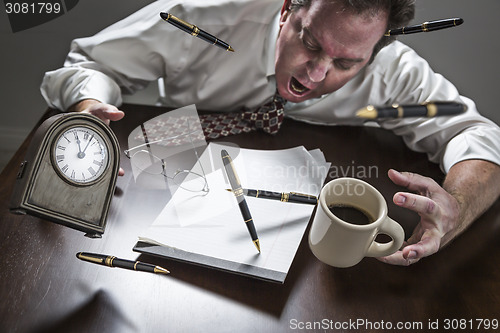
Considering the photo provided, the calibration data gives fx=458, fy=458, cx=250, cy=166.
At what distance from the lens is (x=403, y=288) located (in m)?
0.93

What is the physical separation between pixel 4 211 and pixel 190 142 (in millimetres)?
483

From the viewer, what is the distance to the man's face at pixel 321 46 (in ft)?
3.70

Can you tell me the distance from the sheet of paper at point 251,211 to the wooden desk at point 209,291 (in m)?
0.04

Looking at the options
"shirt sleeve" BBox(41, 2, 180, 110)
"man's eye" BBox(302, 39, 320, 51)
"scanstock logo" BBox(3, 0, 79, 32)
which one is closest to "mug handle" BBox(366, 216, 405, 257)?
"man's eye" BBox(302, 39, 320, 51)

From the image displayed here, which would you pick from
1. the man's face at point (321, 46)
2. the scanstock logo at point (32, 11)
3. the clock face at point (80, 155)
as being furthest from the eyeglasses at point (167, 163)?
the scanstock logo at point (32, 11)

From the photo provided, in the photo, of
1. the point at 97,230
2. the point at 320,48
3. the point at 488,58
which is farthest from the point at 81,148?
the point at 488,58

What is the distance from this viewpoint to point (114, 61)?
142cm

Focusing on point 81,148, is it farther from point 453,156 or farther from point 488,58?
point 488,58

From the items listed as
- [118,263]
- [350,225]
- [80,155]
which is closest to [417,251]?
[350,225]

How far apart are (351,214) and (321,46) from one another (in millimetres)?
478

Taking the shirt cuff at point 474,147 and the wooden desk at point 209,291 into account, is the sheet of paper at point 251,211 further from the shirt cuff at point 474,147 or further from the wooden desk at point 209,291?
the shirt cuff at point 474,147

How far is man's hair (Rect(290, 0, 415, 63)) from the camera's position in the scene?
1.11 metres

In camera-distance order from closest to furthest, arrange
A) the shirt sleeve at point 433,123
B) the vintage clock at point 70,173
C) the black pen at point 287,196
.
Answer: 1. the vintage clock at point 70,173
2. the black pen at point 287,196
3. the shirt sleeve at point 433,123

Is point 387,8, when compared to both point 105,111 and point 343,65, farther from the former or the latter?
point 105,111
